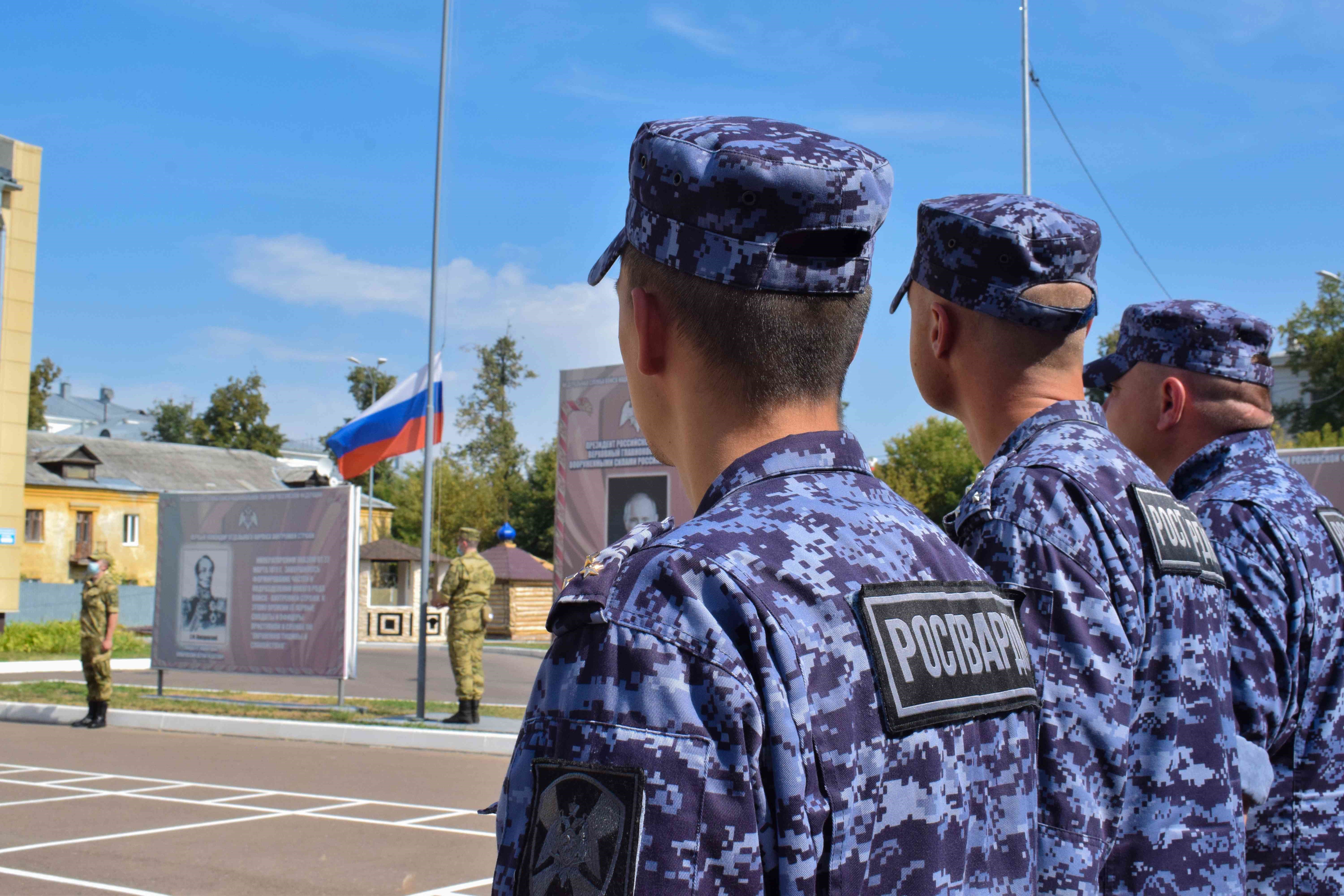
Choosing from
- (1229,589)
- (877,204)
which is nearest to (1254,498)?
(1229,589)

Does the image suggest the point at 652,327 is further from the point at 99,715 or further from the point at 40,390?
the point at 40,390

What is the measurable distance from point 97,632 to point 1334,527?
14.0 metres

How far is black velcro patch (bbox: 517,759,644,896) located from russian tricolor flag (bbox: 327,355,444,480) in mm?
13187

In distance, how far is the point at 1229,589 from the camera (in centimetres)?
264

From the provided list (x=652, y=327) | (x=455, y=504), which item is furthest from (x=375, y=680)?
(x=455, y=504)

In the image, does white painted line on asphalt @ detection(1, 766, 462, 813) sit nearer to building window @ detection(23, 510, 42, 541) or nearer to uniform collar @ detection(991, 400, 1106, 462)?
uniform collar @ detection(991, 400, 1106, 462)

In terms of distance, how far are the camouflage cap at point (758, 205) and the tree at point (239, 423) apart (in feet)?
238

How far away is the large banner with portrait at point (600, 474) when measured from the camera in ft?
37.7

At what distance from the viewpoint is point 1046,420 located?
222cm

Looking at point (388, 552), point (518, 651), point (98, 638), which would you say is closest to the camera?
point (98, 638)

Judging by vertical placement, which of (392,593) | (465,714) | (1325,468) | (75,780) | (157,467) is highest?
(157,467)

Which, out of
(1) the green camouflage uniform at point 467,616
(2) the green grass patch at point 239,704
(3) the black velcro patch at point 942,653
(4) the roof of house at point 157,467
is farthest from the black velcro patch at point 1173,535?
(4) the roof of house at point 157,467

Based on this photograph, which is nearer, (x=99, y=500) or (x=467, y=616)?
(x=467, y=616)

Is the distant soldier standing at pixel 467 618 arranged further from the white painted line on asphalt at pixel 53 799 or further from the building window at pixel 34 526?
the building window at pixel 34 526
